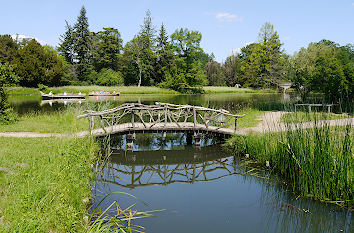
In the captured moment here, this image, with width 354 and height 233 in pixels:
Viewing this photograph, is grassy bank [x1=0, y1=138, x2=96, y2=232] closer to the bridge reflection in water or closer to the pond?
the pond

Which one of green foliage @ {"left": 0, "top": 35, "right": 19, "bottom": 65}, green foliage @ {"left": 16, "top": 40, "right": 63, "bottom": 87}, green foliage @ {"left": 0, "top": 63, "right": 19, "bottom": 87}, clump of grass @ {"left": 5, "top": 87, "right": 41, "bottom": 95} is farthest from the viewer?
green foliage @ {"left": 0, "top": 35, "right": 19, "bottom": 65}

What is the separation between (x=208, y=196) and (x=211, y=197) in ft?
0.28

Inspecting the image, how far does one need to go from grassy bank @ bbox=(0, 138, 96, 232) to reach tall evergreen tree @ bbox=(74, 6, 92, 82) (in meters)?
49.6

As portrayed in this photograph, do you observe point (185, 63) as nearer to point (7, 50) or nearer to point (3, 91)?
point (7, 50)

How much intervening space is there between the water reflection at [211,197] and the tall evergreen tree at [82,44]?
4851cm

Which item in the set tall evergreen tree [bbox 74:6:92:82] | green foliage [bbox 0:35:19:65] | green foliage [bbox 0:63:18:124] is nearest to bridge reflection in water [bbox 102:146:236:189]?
green foliage [bbox 0:63:18:124]

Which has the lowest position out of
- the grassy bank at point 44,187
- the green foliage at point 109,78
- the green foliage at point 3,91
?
the grassy bank at point 44,187

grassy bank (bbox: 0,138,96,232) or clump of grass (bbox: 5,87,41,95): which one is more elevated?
clump of grass (bbox: 5,87,41,95)

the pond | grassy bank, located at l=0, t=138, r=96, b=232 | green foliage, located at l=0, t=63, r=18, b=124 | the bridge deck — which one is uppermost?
green foliage, located at l=0, t=63, r=18, b=124

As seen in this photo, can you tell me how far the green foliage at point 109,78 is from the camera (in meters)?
49.0

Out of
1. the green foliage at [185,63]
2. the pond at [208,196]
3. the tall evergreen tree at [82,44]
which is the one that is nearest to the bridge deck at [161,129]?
the pond at [208,196]

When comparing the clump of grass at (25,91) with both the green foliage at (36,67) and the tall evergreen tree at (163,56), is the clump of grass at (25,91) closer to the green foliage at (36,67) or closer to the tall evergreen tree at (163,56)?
the green foliage at (36,67)

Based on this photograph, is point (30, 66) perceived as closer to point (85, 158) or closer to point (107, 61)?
point (107, 61)

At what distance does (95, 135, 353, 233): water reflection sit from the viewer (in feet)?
16.4
